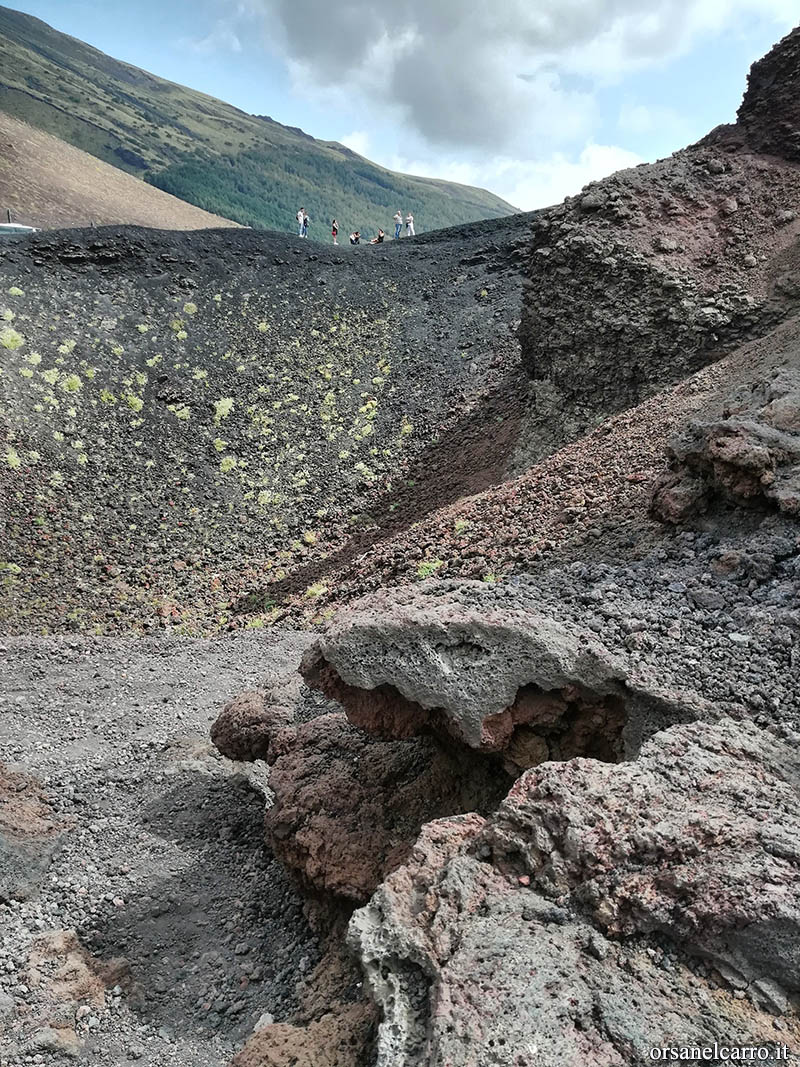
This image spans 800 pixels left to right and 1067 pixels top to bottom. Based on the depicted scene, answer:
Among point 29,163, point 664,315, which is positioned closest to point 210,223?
point 29,163

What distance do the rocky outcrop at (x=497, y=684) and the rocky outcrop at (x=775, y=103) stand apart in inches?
453

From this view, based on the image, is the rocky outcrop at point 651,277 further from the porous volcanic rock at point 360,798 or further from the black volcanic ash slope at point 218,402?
the porous volcanic rock at point 360,798

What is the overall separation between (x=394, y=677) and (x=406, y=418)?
12406 millimetres

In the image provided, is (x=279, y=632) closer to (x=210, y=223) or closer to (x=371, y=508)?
(x=371, y=508)

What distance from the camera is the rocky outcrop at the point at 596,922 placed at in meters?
2.50

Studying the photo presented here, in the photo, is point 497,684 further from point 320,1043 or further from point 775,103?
point 775,103

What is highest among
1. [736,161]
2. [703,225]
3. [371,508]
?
[736,161]

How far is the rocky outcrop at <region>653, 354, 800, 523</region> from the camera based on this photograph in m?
5.07

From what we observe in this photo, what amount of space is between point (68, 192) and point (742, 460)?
44.4 meters

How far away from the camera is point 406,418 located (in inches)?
639

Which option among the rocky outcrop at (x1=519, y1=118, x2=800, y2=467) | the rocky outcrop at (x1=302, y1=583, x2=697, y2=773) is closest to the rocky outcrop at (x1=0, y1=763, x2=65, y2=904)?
the rocky outcrop at (x1=302, y1=583, x2=697, y2=773)

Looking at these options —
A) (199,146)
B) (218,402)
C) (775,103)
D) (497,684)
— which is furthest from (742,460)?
(199,146)

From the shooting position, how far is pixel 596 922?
2.83 meters
